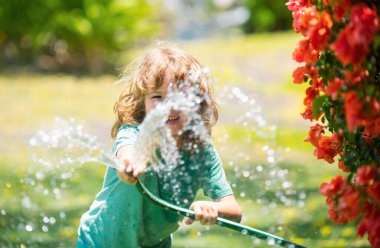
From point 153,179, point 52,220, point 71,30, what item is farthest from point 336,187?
point 71,30

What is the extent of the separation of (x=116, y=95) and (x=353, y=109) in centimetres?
717

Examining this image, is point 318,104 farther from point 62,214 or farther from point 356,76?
point 62,214

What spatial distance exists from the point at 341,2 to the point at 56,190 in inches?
150

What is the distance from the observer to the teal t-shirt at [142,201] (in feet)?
10.0

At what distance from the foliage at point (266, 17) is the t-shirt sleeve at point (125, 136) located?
1010 cm

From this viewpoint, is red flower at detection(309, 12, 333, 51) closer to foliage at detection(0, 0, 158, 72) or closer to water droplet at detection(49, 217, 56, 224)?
water droplet at detection(49, 217, 56, 224)

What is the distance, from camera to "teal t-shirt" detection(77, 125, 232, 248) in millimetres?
3061

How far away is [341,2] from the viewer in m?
2.42

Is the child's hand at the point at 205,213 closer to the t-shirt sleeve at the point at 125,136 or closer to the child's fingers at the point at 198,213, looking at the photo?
the child's fingers at the point at 198,213

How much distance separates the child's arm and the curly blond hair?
34cm

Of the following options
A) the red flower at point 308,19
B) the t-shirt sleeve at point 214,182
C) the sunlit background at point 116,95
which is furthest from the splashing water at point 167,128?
the sunlit background at point 116,95

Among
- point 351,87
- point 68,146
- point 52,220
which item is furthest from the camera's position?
point 52,220

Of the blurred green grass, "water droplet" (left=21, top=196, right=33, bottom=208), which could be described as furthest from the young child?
"water droplet" (left=21, top=196, right=33, bottom=208)

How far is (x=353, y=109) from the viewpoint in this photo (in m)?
2.34
